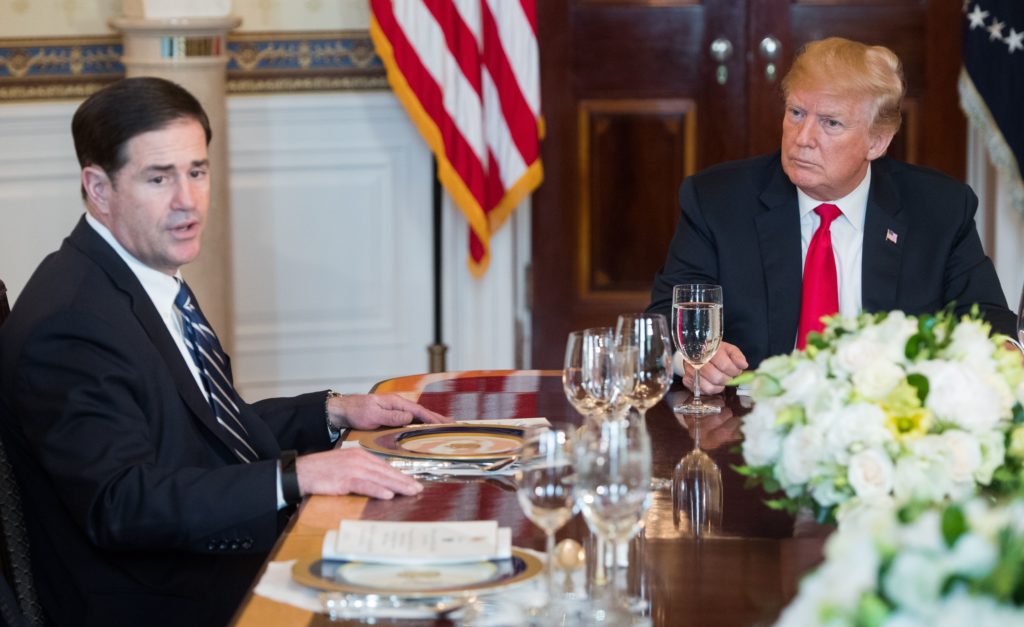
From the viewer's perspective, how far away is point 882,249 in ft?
9.57

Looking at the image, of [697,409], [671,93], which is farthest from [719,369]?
[671,93]

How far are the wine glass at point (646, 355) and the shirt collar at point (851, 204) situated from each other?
1.11 meters

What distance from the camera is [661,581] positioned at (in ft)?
4.99

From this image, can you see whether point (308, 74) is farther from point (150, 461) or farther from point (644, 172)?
point (150, 461)

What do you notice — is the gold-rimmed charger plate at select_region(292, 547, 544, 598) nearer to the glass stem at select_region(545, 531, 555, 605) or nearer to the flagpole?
the glass stem at select_region(545, 531, 555, 605)

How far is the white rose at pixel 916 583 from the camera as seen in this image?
838mm

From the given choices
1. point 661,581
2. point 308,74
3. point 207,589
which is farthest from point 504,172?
point 661,581

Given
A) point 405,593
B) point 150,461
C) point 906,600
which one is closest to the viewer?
point 906,600

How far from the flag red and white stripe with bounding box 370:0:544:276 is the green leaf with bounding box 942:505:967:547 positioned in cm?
406

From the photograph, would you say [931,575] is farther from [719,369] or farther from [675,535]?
[719,369]

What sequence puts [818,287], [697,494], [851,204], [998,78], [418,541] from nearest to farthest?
[418,541]
[697,494]
[818,287]
[851,204]
[998,78]

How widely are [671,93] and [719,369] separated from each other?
3.04m

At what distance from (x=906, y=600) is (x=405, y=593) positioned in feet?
2.27

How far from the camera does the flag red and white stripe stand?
15.9 ft
